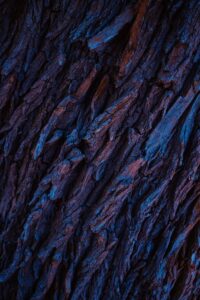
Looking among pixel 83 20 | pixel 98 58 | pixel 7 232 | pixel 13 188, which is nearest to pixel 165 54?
pixel 98 58

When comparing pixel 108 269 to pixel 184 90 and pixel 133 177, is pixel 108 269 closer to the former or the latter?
pixel 133 177

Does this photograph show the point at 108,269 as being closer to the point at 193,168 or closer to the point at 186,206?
the point at 186,206

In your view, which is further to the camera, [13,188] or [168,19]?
[13,188]

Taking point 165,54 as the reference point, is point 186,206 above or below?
below

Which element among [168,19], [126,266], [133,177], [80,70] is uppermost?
[80,70]

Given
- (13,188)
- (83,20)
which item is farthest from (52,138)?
(83,20)

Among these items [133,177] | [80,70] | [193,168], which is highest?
[80,70]
